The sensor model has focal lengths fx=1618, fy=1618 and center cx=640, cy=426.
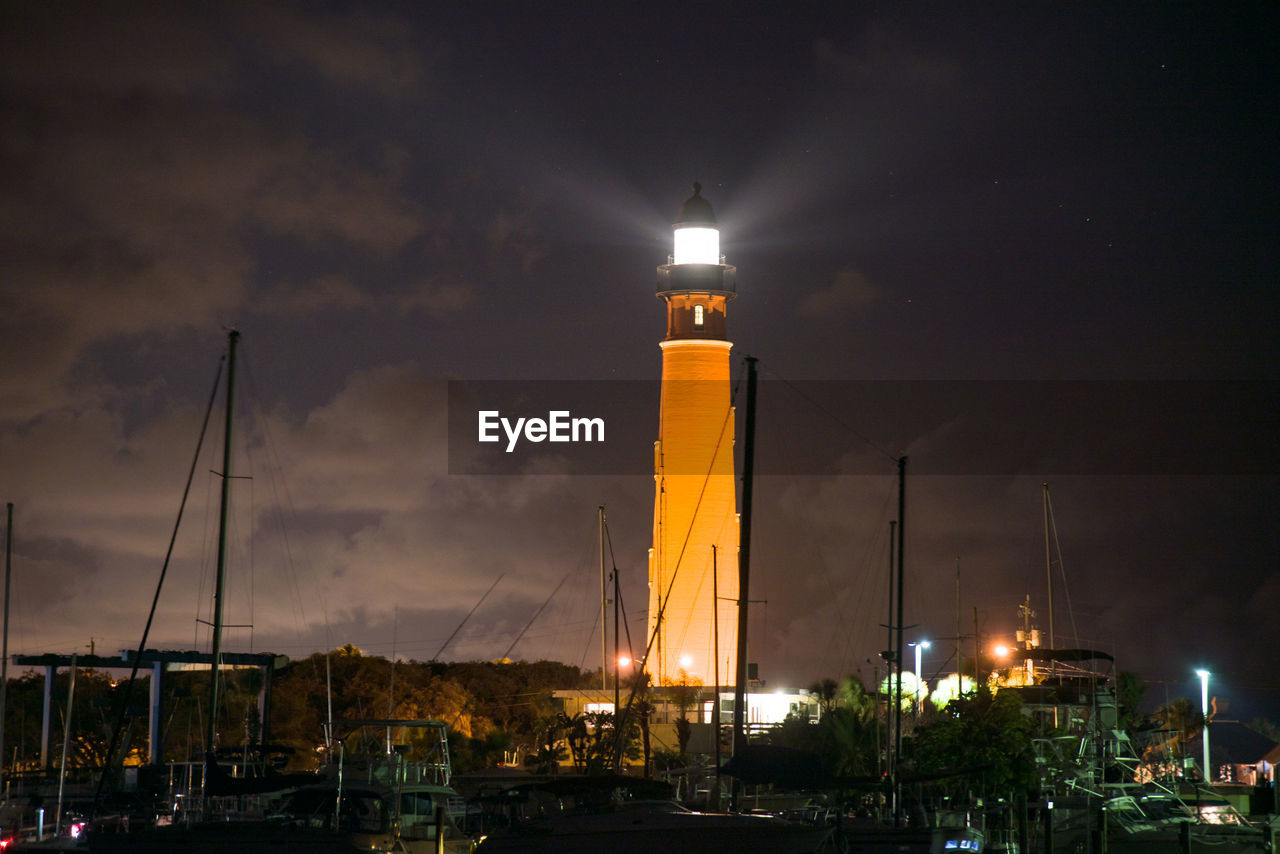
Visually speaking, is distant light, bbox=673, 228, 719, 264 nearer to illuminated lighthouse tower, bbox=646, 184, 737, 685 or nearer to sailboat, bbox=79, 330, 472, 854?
illuminated lighthouse tower, bbox=646, 184, 737, 685

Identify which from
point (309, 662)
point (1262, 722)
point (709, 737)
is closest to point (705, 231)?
point (709, 737)

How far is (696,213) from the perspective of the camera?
243ft

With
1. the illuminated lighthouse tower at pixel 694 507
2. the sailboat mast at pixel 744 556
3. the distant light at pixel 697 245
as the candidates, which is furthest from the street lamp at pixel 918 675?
the sailboat mast at pixel 744 556

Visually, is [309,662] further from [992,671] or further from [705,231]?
[992,671]

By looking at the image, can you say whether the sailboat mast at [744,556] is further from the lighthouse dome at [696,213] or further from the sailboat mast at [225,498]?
the lighthouse dome at [696,213]

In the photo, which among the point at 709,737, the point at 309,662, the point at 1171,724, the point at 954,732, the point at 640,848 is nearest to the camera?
the point at 640,848

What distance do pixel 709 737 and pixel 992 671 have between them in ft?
38.9

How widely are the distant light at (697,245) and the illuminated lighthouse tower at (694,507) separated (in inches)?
97.4

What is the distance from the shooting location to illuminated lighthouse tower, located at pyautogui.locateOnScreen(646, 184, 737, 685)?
69.2m

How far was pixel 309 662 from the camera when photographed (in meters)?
77.3

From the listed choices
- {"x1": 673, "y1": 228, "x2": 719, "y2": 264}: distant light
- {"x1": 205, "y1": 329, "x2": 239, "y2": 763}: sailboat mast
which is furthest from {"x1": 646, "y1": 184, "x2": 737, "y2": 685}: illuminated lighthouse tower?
{"x1": 205, "y1": 329, "x2": 239, "y2": 763}: sailboat mast

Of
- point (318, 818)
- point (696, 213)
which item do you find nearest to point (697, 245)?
point (696, 213)

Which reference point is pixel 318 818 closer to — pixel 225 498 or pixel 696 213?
pixel 225 498

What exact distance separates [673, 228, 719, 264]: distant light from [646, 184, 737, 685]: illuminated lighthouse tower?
2473 millimetres
